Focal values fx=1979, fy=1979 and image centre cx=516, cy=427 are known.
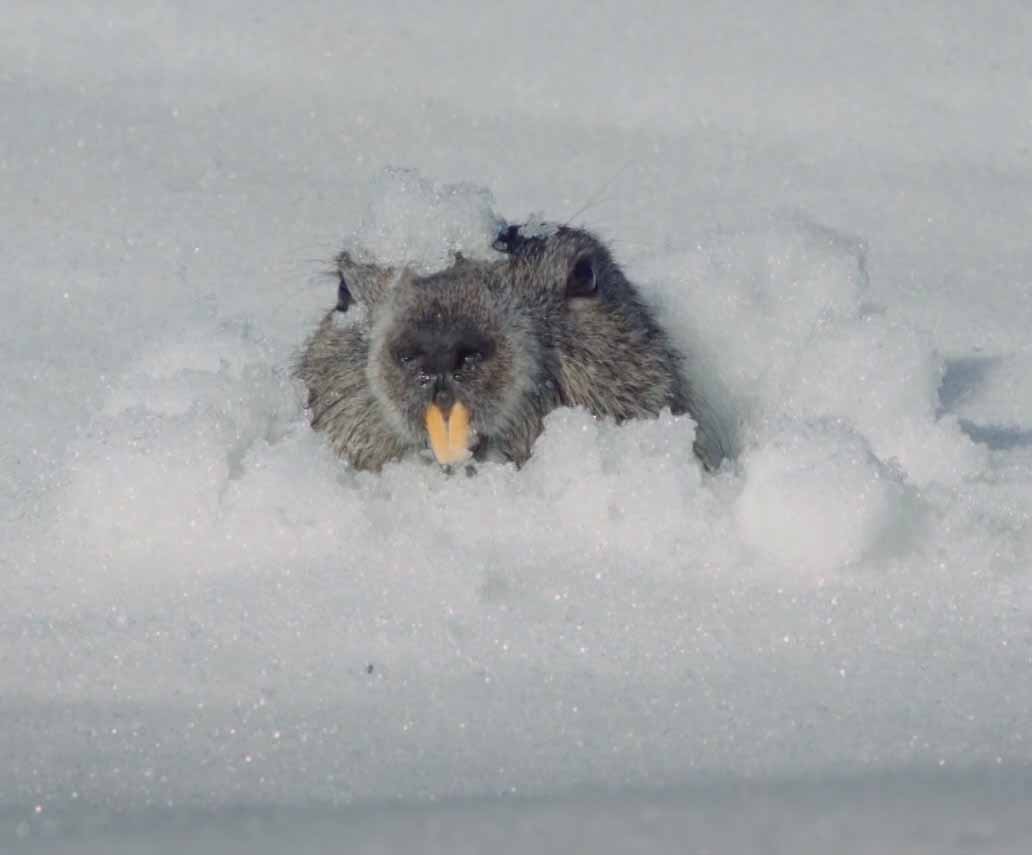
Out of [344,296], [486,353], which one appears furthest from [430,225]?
[486,353]

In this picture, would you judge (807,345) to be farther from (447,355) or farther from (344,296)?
(447,355)

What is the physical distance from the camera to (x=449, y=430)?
450 cm

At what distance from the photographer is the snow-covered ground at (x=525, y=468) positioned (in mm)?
3211

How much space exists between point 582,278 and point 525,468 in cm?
84

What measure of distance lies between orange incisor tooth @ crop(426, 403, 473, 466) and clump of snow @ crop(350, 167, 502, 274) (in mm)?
505

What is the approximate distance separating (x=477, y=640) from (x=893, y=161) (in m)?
4.21

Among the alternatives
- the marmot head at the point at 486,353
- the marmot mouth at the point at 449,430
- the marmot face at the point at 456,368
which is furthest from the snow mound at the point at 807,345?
the marmot mouth at the point at 449,430

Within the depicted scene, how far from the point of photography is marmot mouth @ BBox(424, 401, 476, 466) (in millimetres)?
4484

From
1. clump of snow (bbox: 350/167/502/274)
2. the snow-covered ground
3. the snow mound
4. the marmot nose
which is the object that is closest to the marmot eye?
the marmot nose

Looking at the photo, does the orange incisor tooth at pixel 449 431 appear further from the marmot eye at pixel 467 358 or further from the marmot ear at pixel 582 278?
the marmot ear at pixel 582 278

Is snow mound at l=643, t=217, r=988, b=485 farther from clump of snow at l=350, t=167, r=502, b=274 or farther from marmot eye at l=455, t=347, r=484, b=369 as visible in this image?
marmot eye at l=455, t=347, r=484, b=369

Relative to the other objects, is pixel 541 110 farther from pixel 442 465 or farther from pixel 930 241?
pixel 442 465

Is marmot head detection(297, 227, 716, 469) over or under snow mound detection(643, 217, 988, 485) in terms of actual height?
under

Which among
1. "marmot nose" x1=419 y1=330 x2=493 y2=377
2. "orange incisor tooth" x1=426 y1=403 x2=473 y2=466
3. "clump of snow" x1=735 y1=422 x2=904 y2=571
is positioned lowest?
"clump of snow" x1=735 y1=422 x2=904 y2=571
